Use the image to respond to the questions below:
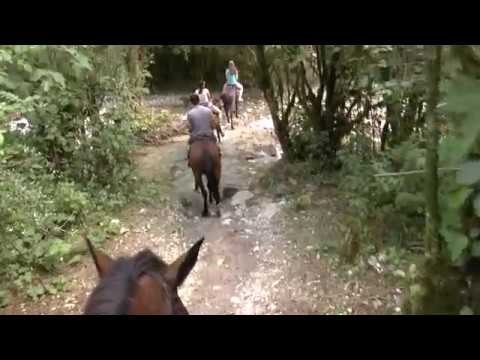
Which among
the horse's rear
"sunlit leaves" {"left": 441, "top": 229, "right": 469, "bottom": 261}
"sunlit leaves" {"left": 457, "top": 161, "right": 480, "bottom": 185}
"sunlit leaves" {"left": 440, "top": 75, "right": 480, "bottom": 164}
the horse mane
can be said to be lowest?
the horse's rear

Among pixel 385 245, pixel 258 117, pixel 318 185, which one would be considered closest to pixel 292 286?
pixel 385 245

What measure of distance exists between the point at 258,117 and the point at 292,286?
1105 centimetres

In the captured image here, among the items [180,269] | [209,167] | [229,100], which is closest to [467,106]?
[180,269]

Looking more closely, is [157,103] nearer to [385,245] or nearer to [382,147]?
[382,147]

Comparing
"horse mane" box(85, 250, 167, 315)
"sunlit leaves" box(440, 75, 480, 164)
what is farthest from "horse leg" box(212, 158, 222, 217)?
"sunlit leaves" box(440, 75, 480, 164)

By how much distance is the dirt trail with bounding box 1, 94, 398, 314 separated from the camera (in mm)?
6430

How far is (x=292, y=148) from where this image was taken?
10859 mm

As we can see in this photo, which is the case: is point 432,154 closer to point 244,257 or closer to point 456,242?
point 456,242

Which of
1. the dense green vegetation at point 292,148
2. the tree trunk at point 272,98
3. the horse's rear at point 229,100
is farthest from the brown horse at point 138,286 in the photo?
the horse's rear at point 229,100

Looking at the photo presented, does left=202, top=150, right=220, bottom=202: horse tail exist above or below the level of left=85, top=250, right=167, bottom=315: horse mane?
below

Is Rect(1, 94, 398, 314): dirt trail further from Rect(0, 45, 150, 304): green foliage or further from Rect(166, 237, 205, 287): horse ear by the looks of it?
Rect(166, 237, 205, 287): horse ear

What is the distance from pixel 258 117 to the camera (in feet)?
56.7

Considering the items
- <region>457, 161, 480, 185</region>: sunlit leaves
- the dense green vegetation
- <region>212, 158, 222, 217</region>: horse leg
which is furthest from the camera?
<region>212, 158, 222, 217</region>: horse leg

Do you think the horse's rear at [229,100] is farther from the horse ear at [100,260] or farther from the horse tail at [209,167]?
the horse ear at [100,260]
